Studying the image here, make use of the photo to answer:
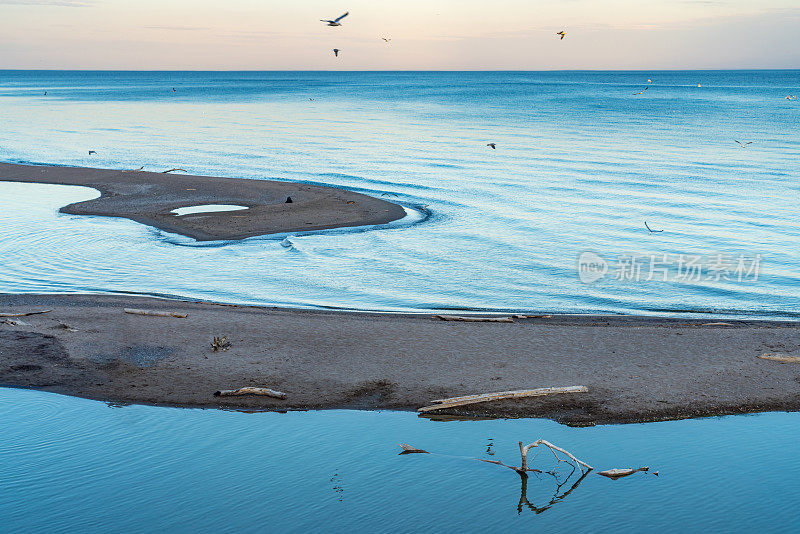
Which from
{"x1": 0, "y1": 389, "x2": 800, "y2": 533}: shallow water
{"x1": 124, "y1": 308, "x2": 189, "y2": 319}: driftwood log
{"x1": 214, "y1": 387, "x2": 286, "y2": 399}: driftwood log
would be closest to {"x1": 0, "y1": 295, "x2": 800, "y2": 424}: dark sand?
{"x1": 214, "y1": 387, "x2": 286, "y2": 399}: driftwood log

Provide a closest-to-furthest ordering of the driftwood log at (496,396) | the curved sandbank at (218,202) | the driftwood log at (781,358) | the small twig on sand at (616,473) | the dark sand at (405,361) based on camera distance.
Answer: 1. the small twig on sand at (616,473)
2. the driftwood log at (496,396)
3. the dark sand at (405,361)
4. the driftwood log at (781,358)
5. the curved sandbank at (218,202)

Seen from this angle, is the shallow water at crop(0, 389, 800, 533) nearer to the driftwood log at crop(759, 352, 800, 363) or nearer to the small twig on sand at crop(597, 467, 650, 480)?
the small twig on sand at crop(597, 467, 650, 480)

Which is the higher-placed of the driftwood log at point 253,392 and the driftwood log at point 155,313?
the driftwood log at point 155,313

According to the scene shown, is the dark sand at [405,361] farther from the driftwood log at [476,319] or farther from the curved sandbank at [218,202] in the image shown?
the curved sandbank at [218,202]

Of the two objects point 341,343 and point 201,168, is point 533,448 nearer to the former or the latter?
point 341,343

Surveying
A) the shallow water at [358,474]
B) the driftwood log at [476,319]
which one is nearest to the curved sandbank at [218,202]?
the driftwood log at [476,319]

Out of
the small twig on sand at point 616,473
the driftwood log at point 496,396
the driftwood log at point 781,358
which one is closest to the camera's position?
the small twig on sand at point 616,473
